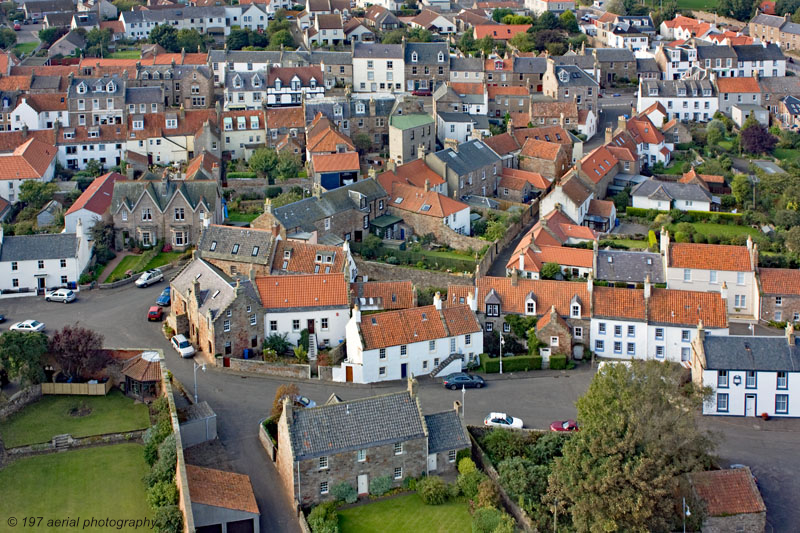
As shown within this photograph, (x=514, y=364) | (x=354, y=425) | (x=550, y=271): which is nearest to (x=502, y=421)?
(x=514, y=364)

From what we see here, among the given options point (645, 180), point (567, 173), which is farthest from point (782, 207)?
point (567, 173)

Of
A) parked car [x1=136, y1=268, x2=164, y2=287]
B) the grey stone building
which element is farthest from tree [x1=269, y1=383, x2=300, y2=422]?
parked car [x1=136, y1=268, x2=164, y2=287]

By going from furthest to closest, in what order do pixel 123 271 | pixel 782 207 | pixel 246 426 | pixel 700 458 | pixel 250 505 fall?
pixel 782 207
pixel 123 271
pixel 246 426
pixel 700 458
pixel 250 505

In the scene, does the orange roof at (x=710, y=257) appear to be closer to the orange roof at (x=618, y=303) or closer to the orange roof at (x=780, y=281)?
the orange roof at (x=780, y=281)

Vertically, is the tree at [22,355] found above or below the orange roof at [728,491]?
above

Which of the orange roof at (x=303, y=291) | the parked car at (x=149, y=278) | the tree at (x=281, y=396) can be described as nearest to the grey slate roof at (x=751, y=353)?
the orange roof at (x=303, y=291)

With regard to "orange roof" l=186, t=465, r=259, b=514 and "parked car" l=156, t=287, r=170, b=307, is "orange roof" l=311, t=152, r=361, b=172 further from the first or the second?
"orange roof" l=186, t=465, r=259, b=514

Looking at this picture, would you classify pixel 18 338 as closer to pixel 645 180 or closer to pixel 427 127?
pixel 427 127

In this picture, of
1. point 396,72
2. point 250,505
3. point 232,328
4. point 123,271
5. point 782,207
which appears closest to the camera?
point 250,505
